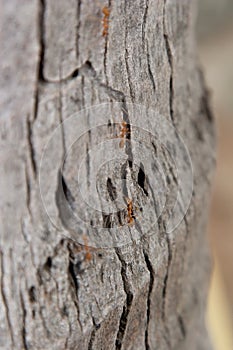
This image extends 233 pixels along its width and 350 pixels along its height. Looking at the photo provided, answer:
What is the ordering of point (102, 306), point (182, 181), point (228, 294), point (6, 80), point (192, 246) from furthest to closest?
point (228, 294), point (192, 246), point (182, 181), point (102, 306), point (6, 80)

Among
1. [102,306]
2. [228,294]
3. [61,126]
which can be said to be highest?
[228,294]

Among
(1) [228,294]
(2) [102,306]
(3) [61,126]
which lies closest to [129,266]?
(2) [102,306]

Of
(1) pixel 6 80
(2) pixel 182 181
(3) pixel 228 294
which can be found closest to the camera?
(1) pixel 6 80

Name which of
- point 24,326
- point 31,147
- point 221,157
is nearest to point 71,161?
point 31,147

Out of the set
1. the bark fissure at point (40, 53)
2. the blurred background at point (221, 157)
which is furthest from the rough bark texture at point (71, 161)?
the blurred background at point (221, 157)

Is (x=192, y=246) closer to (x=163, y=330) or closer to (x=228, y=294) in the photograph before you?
(x=163, y=330)

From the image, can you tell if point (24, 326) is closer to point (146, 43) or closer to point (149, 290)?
point (149, 290)
